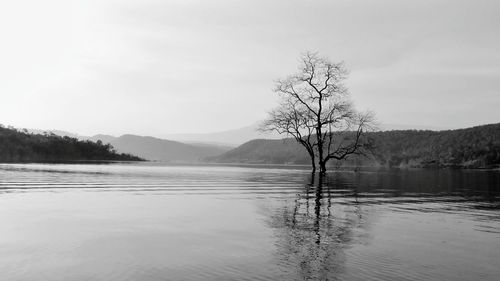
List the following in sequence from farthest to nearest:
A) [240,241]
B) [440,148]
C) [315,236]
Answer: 1. [440,148]
2. [315,236]
3. [240,241]

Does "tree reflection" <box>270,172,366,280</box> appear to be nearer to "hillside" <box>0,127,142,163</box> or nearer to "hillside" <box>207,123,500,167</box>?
"hillside" <box>0,127,142,163</box>

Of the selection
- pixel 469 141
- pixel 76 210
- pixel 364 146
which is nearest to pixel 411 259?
pixel 76 210

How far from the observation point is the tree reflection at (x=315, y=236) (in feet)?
31.7

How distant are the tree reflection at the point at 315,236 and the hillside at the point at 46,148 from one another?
9020 cm

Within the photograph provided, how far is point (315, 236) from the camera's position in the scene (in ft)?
43.9

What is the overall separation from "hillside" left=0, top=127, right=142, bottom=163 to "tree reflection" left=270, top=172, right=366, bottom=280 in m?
90.2

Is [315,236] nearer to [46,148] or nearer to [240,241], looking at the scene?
[240,241]

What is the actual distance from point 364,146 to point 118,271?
186 feet

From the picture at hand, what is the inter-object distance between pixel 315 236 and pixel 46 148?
404 feet

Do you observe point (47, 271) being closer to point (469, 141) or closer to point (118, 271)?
point (118, 271)

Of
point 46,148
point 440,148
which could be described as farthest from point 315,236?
point 440,148

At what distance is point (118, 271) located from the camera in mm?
9195

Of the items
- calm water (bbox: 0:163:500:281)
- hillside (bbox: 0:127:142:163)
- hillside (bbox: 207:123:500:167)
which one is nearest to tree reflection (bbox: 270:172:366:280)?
calm water (bbox: 0:163:500:281)

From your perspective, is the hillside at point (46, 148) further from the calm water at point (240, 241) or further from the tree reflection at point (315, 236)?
the tree reflection at point (315, 236)
